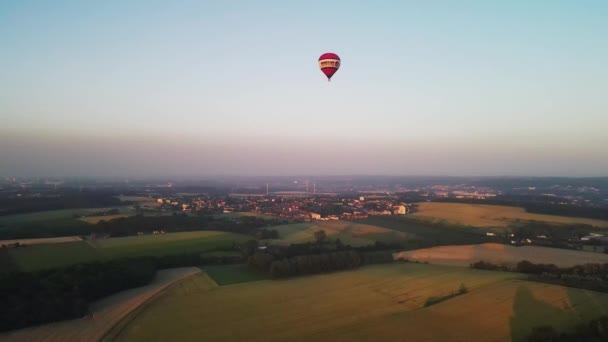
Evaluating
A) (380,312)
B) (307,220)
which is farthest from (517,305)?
(307,220)

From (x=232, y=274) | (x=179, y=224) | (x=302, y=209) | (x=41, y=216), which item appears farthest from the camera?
(x=302, y=209)

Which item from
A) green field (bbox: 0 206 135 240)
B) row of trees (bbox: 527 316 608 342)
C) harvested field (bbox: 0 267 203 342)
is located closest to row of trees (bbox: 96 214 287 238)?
green field (bbox: 0 206 135 240)

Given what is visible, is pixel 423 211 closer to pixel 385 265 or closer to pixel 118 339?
pixel 385 265

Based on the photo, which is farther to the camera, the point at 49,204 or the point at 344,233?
the point at 49,204

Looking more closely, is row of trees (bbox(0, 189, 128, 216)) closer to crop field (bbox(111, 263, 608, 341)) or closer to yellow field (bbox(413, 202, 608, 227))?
crop field (bbox(111, 263, 608, 341))

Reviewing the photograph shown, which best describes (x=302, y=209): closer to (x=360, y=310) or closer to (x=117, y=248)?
(x=117, y=248)

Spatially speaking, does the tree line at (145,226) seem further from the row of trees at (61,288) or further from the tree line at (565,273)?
the tree line at (565,273)

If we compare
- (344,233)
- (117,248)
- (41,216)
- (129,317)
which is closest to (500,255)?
(344,233)

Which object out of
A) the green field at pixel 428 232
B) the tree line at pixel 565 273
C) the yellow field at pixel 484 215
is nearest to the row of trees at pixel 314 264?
the tree line at pixel 565 273
